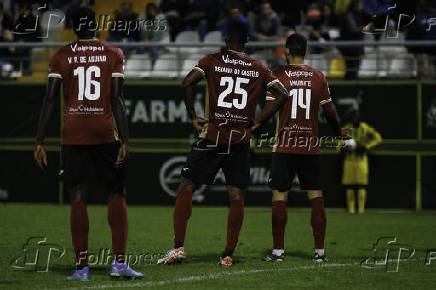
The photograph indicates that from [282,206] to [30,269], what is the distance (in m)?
2.88

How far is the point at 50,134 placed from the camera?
58.2ft

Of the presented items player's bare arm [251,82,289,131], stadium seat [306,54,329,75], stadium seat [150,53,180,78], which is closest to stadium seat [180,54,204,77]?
stadium seat [150,53,180,78]

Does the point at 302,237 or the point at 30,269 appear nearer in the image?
the point at 30,269

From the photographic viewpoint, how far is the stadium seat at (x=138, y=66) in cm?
1771

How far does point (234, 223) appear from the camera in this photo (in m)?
9.33

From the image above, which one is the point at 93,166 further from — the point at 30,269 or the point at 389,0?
the point at 389,0

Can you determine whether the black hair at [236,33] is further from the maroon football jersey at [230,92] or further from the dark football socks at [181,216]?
the dark football socks at [181,216]

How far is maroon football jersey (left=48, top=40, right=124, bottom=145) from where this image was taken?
318 inches

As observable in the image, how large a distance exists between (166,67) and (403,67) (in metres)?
4.75

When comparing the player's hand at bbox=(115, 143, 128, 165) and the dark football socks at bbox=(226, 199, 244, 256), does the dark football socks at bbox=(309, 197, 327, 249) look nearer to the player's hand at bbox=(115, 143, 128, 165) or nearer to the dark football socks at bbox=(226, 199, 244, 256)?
the dark football socks at bbox=(226, 199, 244, 256)

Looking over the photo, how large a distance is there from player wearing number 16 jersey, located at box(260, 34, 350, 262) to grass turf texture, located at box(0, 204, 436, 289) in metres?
0.47

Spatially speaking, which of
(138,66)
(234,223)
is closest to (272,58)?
(138,66)

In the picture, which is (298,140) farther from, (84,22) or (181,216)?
(84,22)

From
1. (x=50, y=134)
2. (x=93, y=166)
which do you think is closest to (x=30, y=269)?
(x=93, y=166)
